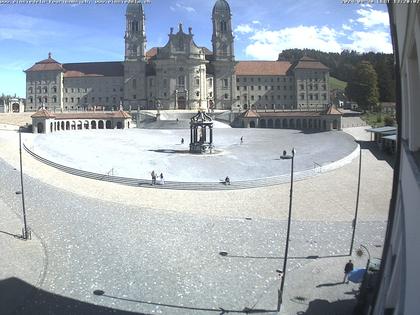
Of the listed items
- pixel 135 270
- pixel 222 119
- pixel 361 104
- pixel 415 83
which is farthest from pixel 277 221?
pixel 361 104

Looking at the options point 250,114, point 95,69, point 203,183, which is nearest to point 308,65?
point 250,114

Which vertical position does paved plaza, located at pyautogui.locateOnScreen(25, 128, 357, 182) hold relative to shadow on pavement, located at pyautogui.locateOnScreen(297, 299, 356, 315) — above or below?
above

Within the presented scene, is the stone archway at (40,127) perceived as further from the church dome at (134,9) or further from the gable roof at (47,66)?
the church dome at (134,9)

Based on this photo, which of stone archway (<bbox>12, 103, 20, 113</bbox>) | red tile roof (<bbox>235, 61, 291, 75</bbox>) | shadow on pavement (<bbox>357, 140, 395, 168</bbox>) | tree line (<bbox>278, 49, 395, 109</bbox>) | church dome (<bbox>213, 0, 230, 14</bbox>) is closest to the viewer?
shadow on pavement (<bbox>357, 140, 395, 168</bbox>)

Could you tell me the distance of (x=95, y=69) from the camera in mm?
112625

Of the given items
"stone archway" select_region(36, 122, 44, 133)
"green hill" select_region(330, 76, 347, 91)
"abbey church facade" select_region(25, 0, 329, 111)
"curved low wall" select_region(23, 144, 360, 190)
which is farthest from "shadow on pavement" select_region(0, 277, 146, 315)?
"green hill" select_region(330, 76, 347, 91)

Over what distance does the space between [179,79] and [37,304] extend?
9245 cm

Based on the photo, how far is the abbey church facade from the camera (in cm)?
10481

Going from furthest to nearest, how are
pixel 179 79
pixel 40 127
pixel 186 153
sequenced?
pixel 179 79 → pixel 40 127 → pixel 186 153

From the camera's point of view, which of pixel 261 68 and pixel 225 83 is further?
pixel 261 68

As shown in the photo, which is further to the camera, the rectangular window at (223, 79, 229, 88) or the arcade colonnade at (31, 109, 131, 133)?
the rectangular window at (223, 79, 229, 88)

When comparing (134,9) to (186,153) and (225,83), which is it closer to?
(225,83)

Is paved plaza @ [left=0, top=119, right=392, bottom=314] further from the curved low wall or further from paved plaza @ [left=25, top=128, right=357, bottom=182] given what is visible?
paved plaza @ [left=25, top=128, right=357, bottom=182]

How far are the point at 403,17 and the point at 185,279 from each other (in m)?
13.5
